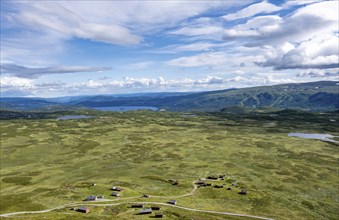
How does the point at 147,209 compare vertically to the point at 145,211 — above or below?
below

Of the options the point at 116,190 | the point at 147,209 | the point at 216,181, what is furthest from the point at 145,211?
the point at 216,181

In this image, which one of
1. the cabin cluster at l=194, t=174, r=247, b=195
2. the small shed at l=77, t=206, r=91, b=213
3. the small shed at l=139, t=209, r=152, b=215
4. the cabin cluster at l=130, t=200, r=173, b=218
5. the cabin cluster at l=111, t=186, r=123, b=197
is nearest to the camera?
the cabin cluster at l=130, t=200, r=173, b=218

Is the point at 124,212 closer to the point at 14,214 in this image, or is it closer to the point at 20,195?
the point at 14,214

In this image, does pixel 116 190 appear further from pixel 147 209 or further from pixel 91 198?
pixel 147 209

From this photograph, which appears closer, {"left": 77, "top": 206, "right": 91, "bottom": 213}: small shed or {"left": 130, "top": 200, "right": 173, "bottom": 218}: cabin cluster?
{"left": 130, "top": 200, "right": 173, "bottom": 218}: cabin cluster

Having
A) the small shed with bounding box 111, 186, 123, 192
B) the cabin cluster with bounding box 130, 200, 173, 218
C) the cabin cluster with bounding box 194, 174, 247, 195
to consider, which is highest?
the cabin cluster with bounding box 130, 200, 173, 218

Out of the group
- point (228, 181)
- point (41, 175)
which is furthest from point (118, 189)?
point (41, 175)

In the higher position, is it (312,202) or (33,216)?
(33,216)

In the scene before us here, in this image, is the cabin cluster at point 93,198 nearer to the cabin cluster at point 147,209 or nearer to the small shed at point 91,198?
the small shed at point 91,198

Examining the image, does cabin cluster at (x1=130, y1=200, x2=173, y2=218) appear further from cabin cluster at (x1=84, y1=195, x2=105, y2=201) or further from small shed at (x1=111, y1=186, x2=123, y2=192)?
small shed at (x1=111, y1=186, x2=123, y2=192)

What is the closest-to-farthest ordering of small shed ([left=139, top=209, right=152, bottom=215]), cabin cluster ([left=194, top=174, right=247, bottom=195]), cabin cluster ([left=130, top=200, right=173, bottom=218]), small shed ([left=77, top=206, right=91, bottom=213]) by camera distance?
cabin cluster ([left=130, top=200, right=173, bottom=218]) < small shed ([left=139, top=209, right=152, bottom=215]) < small shed ([left=77, top=206, right=91, bottom=213]) < cabin cluster ([left=194, top=174, right=247, bottom=195])

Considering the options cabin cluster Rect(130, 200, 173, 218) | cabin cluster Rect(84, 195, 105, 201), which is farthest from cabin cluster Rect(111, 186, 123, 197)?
cabin cluster Rect(130, 200, 173, 218)
